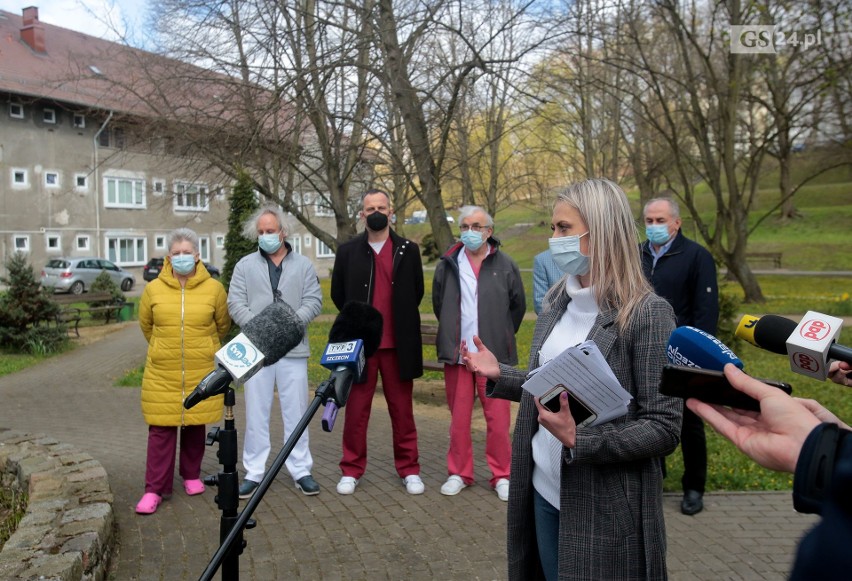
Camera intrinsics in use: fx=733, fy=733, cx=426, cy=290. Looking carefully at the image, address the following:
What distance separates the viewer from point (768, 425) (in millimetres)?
1455

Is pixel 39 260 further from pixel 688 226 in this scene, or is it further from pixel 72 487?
pixel 688 226

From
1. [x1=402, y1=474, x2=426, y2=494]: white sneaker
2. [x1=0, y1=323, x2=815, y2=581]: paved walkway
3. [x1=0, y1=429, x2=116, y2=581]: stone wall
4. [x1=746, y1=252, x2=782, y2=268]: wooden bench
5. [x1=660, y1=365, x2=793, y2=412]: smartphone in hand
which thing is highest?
[x1=660, y1=365, x2=793, y2=412]: smartphone in hand

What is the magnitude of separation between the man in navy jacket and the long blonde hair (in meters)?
2.85

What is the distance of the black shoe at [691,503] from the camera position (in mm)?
5441

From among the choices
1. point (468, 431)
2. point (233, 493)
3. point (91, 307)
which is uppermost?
point (233, 493)

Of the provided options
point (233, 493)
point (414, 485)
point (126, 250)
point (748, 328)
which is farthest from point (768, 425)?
point (126, 250)

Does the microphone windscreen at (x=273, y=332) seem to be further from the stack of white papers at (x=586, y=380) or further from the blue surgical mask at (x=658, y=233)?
the blue surgical mask at (x=658, y=233)

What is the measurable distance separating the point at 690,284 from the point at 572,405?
359cm

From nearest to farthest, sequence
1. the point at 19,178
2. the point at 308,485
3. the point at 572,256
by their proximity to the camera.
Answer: the point at 572,256 → the point at 308,485 → the point at 19,178

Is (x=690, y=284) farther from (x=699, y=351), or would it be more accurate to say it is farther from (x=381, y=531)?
(x=699, y=351)

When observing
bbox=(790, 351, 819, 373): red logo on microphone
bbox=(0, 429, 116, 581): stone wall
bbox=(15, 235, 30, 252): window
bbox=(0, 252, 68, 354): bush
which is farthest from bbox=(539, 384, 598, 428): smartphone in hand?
bbox=(15, 235, 30, 252): window

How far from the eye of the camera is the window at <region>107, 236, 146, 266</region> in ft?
128

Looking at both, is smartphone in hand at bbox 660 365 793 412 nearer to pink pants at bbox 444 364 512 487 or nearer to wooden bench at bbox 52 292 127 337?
pink pants at bbox 444 364 512 487

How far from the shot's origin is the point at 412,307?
240 inches
